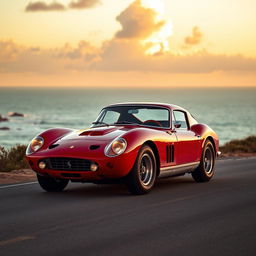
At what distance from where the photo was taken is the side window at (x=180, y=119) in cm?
1297

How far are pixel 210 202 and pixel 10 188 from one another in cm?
408

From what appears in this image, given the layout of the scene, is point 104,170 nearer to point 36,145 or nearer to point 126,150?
point 126,150

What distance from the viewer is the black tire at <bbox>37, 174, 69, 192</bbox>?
1139cm

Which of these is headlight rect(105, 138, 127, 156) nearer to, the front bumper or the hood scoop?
the front bumper

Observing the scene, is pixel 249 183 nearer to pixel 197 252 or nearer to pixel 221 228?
pixel 221 228

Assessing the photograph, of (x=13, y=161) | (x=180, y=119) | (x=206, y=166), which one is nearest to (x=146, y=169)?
(x=180, y=119)

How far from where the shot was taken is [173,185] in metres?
12.7

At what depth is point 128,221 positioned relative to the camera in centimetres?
817

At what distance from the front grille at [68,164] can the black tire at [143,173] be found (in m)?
0.75

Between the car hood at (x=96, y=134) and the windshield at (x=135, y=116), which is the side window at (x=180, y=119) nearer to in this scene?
the windshield at (x=135, y=116)

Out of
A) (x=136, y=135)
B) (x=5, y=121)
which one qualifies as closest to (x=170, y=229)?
(x=136, y=135)

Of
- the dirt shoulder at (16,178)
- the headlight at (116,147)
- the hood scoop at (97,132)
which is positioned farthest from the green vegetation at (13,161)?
the headlight at (116,147)

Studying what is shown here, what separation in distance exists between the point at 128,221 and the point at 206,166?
584 centimetres

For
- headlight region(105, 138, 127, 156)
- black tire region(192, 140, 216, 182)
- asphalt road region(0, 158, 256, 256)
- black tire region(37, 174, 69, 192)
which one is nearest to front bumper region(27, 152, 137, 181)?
headlight region(105, 138, 127, 156)
